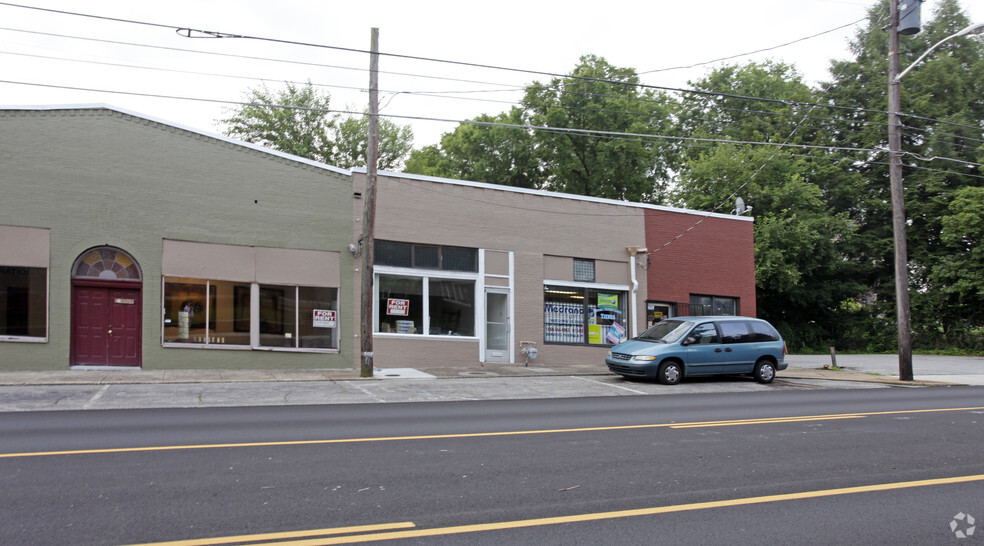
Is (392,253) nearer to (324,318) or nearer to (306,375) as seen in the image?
(324,318)

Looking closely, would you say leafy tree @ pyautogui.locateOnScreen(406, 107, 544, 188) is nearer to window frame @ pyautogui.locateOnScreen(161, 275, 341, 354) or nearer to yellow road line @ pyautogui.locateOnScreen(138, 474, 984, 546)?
window frame @ pyautogui.locateOnScreen(161, 275, 341, 354)

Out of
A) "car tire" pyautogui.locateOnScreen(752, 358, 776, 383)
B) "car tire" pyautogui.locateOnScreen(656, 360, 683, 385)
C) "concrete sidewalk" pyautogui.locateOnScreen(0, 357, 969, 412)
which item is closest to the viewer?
"concrete sidewalk" pyautogui.locateOnScreen(0, 357, 969, 412)

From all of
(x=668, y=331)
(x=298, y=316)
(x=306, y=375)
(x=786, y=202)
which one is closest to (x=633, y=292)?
(x=668, y=331)

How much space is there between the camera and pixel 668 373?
17.2 m

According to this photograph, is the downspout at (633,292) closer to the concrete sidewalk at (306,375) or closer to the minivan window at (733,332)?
the concrete sidewalk at (306,375)

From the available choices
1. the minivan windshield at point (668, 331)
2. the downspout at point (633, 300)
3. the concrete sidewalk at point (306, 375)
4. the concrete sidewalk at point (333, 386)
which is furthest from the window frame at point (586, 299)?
the minivan windshield at point (668, 331)

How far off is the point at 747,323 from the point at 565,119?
21.5 metres

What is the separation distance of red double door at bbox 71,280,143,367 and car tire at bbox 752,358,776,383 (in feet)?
50.7

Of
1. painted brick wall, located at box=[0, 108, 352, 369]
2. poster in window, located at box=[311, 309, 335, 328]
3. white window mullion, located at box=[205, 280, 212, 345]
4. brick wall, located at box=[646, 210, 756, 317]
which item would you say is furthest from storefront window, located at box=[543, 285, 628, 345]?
white window mullion, located at box=[205, 280, 212, 345]

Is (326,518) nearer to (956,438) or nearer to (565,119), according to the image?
(956,438)

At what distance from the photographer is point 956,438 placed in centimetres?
942

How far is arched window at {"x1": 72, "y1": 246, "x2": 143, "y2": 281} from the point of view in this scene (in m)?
16.8

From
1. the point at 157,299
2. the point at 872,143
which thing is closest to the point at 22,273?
the point at 157,299

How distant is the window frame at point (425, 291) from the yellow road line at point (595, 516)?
1415 centimetres
